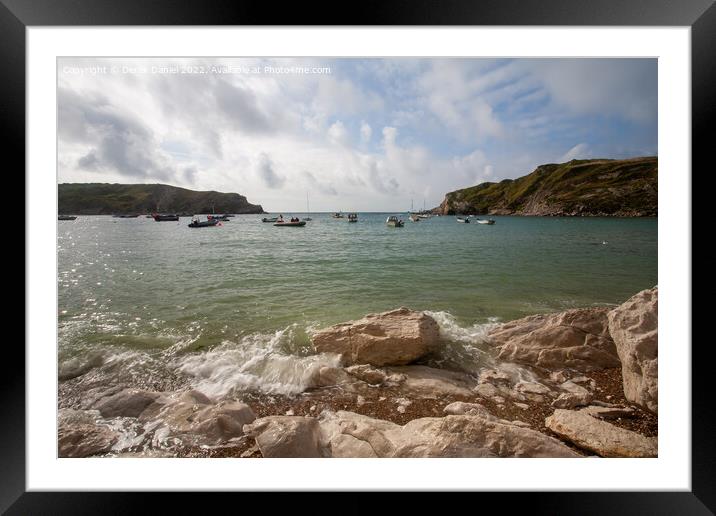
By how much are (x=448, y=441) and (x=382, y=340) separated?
1.13 meters

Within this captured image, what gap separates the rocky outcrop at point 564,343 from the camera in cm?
251

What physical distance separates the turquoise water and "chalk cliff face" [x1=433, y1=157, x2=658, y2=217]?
39cm

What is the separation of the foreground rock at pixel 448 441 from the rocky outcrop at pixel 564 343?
113cm

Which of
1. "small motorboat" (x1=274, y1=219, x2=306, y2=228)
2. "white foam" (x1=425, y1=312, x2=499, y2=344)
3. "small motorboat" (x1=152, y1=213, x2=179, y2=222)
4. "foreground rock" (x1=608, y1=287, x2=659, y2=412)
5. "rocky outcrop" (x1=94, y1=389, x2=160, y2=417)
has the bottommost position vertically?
"rocky outcrop" (x1=94, y1=389, x2=160, y2=417)

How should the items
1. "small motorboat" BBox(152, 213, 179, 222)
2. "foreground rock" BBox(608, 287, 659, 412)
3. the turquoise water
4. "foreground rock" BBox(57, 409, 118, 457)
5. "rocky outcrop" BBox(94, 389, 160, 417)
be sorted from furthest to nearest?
"small motorboat" BBox(152, 213, 179, 222)
the turquoise water
"rocky outcrop" BBox(94, 389, 160, 417)
"foreground rock" BBox(608, 287, 659, 412)
"foreground rock" BBox(57, 409, 118, 457)

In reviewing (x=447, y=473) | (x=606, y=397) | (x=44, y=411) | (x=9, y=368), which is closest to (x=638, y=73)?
(x=606, y=397)

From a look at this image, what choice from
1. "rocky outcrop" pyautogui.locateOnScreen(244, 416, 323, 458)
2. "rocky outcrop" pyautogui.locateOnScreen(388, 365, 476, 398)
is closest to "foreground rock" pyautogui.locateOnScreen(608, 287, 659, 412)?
"rocky outcrop" pyautogui.locateOnScreen(388, 365, 476, 398)

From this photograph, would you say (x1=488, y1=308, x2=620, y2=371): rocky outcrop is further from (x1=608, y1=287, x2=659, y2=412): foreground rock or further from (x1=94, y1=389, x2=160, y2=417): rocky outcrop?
(x1=94, y1=389, x2=160, y2=417): rocky outcrop

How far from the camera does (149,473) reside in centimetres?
167

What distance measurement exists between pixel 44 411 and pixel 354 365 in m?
2.35

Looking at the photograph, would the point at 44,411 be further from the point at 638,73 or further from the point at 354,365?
the point at 638,73

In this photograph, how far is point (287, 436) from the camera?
1.68m

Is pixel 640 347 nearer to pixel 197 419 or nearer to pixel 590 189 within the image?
pixel 197 419

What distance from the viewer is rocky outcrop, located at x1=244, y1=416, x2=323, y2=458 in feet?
5.44
